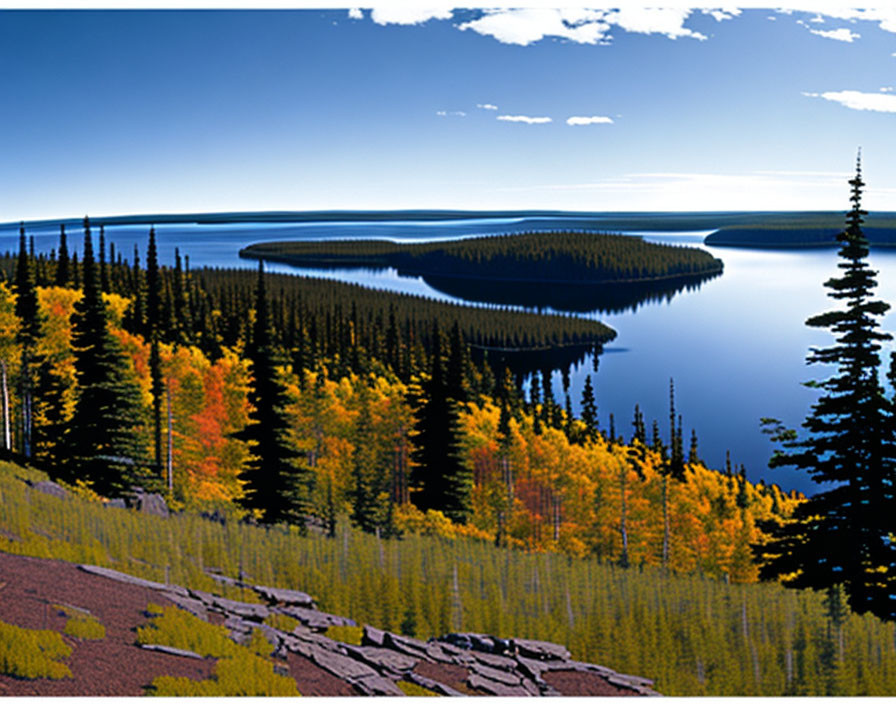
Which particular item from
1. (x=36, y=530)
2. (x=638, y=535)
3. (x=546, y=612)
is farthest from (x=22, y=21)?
(x=638, y=535)

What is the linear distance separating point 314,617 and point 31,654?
4.62m

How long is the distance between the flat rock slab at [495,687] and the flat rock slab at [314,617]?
2.56m

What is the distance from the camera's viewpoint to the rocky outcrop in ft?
35.0

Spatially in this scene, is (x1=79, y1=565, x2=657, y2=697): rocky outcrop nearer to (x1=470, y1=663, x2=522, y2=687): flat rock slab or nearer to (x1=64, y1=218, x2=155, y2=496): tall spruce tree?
(x1=470, y1=663, x2=522, y2=687): flat rock slab

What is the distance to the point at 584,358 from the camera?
14562 centimetres

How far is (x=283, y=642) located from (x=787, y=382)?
72447 mm

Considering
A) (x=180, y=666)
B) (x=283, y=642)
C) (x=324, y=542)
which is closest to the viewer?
(x=180, y=666)

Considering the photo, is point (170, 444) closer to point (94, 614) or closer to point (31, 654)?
point (94, 614)

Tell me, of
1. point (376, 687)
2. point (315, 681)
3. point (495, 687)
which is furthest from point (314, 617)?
point (495, 687)

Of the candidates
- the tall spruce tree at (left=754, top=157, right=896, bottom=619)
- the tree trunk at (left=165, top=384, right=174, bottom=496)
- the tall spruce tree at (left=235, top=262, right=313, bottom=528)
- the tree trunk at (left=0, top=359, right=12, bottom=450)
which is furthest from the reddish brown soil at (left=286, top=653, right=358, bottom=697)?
the tree trunk at (left=165, top=384, right=174, bottom=496)

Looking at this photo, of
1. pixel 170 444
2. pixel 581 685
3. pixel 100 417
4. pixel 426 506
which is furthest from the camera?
pixel 170 444

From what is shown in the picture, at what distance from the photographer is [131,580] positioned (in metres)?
12.4

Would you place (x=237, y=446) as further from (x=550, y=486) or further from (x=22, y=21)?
(x=22, y=21)

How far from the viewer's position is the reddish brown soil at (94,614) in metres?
8.90
